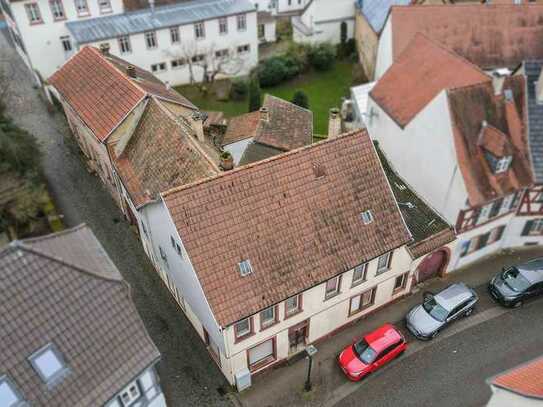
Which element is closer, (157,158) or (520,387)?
(520,387)

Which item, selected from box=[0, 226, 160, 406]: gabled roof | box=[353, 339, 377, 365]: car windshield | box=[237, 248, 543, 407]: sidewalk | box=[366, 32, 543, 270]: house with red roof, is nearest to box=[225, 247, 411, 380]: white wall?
box=[237, 248, 543, 407]: sidewalk

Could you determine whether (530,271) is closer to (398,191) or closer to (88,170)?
(398,191)

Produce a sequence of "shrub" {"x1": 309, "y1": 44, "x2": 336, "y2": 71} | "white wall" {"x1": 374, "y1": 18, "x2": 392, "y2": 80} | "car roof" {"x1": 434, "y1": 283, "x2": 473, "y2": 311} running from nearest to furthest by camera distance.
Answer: "car roof" {"x1": 434, "y1": 283, "x2": 473, "y2": 311} < "white wall" {"x1": 374, "y1": 18, "x2": 392, "y2": 80} < "shrub" {"x1": 309, "y1": 44, "x2": 336, "y2": 71}

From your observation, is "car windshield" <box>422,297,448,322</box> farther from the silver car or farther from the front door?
the front door

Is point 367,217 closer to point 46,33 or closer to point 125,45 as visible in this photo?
point 125,45

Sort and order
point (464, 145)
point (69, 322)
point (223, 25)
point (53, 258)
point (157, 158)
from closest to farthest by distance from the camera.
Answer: point (53, 258), point (69, 322), point (464, 145), point (157, 158), point (223, 25)

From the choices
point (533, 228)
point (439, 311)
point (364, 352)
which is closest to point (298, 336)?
point (364, 352)

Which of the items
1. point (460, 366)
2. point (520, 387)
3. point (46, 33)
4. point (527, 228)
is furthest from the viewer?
point (46, 33)

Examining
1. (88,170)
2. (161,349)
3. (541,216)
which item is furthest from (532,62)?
(88,170)
